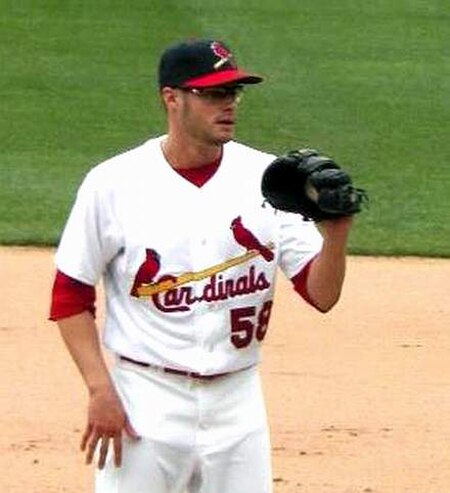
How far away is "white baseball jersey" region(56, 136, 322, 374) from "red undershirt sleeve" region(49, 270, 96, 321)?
3 cm

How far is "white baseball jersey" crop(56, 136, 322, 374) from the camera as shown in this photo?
16.1ft

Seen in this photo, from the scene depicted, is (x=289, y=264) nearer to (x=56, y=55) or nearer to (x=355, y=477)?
(x=355, y=477)

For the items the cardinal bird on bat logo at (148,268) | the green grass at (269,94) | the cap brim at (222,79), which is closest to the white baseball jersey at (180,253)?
the cardinal bird on bat logo at (148,268)

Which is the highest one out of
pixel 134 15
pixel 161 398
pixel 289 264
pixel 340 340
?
pixel 289 264

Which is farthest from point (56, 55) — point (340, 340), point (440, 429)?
point (440, 429)

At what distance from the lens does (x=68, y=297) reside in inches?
195

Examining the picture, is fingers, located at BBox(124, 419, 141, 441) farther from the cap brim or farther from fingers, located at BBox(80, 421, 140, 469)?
the cap brim

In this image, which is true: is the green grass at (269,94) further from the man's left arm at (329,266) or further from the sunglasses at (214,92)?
the sunglasses at (214,92)

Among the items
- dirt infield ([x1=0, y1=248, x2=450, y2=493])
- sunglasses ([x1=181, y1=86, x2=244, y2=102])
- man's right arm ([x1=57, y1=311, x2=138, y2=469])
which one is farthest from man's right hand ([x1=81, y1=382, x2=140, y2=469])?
dirt infield ([x1=0, y1=248, x2=450, y2=493])

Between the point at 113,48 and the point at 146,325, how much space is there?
47.4 ft

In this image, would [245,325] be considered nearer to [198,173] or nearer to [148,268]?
[148,268]

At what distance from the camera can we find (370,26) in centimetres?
2039

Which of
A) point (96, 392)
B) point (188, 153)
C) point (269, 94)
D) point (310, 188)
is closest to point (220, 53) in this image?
point (188, 153)

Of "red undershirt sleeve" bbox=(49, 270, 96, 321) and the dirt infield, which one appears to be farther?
the dirt infield
